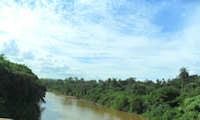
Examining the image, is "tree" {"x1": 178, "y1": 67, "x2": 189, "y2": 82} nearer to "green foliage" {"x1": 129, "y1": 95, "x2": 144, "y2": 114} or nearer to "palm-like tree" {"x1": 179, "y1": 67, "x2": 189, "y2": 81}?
"palm-like tree" {"x1": 179, "y1": 67, "x2": 189, "y2": 81}

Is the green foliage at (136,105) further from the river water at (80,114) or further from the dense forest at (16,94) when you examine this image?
the dense forest at (16,94)

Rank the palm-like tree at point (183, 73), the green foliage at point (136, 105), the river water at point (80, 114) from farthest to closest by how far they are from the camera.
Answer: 1. the palm-like tree at point (183, 73)
2. the green foliage at point (136, 105)
3. the river water at point (80, 114)

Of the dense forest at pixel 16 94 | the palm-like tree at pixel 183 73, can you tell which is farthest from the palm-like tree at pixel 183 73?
the dense forest at pixel 16 94

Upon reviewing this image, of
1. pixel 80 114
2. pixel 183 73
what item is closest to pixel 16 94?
pixel 80 114

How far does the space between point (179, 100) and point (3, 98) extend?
2726 centimetres

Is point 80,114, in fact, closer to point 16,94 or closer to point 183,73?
point 16,94

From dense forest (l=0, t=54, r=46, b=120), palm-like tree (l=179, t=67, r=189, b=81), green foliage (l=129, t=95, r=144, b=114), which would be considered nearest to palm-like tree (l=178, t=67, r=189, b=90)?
palm-like tree (l=179, t=67, r=189, b=81)

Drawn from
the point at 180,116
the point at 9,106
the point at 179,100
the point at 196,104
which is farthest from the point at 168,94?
the point at 9,106

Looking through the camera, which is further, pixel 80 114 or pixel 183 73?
pixel 183 73

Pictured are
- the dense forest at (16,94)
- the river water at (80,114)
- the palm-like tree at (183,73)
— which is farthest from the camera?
the palm-like tree at (183,73)

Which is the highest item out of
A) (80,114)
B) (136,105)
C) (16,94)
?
(16,94)

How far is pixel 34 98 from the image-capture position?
24.3 metres

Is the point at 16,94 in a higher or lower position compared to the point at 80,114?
higher

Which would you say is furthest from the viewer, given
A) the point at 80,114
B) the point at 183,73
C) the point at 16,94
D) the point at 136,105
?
the point at 183,73
